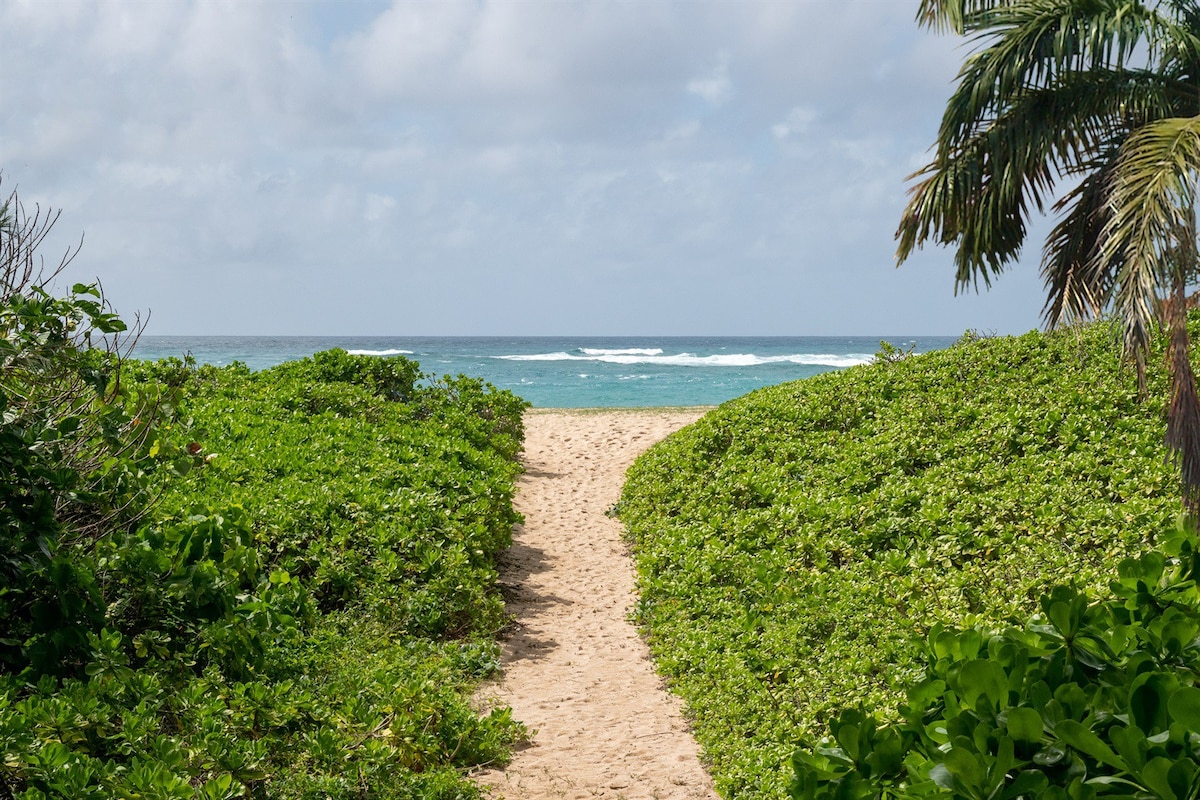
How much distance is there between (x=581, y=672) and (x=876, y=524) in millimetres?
2607

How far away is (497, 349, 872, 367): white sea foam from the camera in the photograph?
187ft

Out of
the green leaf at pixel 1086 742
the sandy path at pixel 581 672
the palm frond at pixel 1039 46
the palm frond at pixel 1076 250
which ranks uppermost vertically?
the palm frond at pixel 1039 46

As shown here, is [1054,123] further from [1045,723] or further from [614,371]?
[614,371]

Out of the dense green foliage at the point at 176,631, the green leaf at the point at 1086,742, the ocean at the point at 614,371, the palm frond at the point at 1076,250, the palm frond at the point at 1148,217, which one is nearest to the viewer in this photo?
the green leaf at the point at 1086,742

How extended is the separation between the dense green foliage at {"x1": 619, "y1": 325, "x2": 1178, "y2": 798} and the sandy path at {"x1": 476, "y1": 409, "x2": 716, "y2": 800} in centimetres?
24

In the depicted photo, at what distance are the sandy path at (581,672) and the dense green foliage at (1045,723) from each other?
3.08 m

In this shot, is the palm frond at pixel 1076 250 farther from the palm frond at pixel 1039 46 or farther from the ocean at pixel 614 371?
the ocean at pixel 614 371

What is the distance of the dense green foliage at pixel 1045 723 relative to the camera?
148cm

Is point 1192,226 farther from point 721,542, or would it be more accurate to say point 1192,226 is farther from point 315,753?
point 315,753

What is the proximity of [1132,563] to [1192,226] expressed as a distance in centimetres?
382

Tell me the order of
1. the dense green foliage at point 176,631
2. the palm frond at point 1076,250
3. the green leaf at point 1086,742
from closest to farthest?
the green leaf at point 1086,742 < the dense green foliage at point 176,631 < the palm frond at point 1076,250

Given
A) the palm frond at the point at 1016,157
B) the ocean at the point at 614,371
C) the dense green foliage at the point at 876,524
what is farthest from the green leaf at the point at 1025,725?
the ocean at the point at 614,371

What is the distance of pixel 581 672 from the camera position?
6438 millimetres

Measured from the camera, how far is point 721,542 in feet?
26.0
